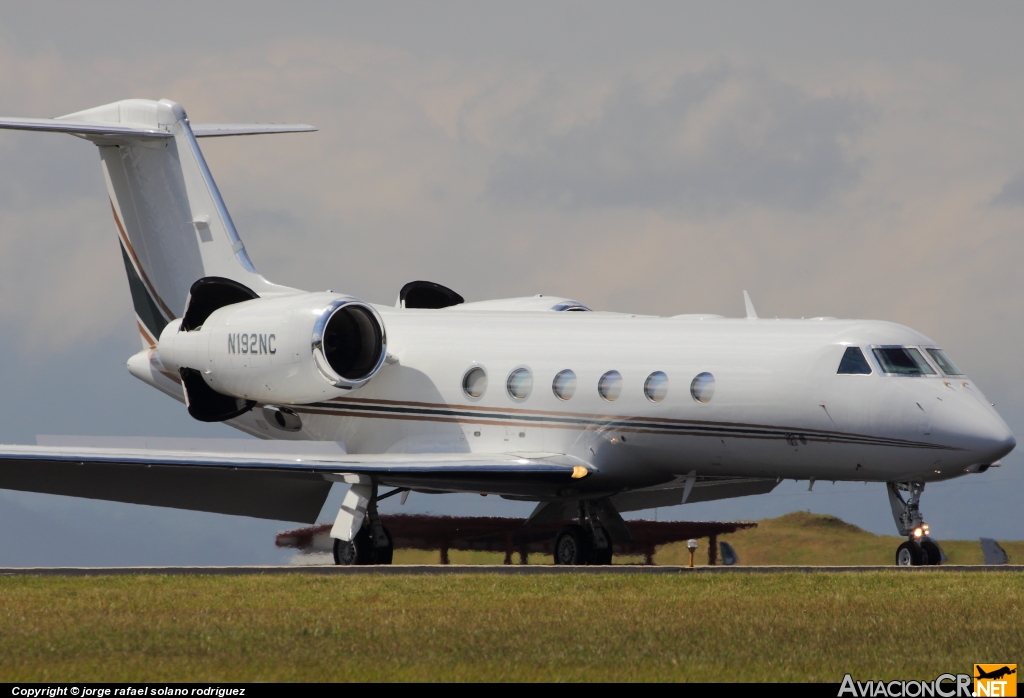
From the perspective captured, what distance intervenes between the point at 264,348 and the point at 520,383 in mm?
4192

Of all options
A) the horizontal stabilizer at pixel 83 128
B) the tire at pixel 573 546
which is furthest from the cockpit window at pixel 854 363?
the horizontal stabilizer at pixel 83 128

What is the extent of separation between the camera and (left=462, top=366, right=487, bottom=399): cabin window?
24609 millimetres

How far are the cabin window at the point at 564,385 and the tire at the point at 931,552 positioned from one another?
5576 millimetres

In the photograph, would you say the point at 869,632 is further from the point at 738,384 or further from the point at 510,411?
the point at 510,411

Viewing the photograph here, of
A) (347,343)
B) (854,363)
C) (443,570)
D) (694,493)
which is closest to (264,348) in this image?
(347,343)

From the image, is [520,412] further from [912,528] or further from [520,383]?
[912,528]

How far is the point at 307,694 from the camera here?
10.1 m

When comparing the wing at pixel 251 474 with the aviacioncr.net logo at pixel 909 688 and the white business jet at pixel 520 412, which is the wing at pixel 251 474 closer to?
the white business jet at pixel 520 412

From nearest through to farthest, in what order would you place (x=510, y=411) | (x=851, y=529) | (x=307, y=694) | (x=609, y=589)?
(x=307, y=694)
(x=609, y=589)
(x=510, y=411)
(x=851, y=529)

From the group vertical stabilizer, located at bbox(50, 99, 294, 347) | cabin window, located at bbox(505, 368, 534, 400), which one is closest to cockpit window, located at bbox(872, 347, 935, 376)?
cabin window, located at bbox(505, 368, 534, 400)

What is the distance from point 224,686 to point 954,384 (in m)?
13.6

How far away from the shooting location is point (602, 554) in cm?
2511

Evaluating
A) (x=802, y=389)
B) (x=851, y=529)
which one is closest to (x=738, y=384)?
(x=802, y=389)

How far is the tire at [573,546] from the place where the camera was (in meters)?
24.9
